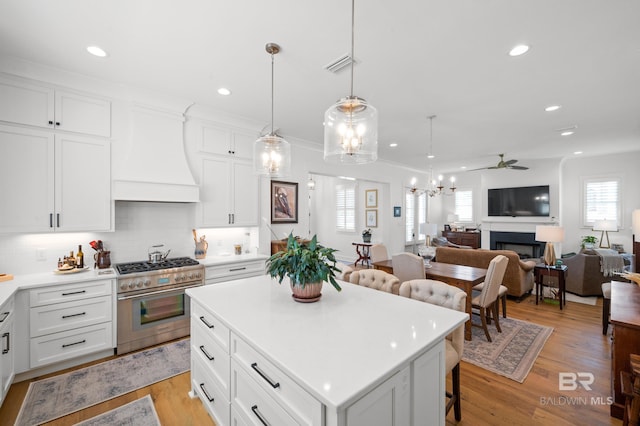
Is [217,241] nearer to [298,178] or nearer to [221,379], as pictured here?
[298,178]

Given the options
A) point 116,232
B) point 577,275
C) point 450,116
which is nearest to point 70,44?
point 116,232

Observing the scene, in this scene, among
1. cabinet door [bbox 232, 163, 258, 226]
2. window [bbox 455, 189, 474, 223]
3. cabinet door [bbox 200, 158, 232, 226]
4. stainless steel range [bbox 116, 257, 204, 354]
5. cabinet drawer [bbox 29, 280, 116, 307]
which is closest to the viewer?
cabinet drawer [bbox 29, 280, 116, 307]

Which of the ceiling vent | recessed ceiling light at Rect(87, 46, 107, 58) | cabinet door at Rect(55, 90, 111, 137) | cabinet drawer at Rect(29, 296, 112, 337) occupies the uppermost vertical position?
recessed ceiling light at Rect(87, 46, 107, 58)

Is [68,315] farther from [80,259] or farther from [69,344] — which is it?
[80,259]

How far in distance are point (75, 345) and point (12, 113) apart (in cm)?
232

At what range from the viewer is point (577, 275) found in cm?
496

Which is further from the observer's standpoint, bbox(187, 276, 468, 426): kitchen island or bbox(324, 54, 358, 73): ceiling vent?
bbox(324, 54, 358, 73): ceiling vent

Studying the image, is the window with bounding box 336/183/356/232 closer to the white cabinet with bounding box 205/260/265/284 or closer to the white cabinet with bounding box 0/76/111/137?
the white cabinet with bounding box 205/260/265/284

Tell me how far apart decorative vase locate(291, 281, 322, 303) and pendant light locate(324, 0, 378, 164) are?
970 mm

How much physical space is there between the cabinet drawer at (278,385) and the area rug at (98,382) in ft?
5.69

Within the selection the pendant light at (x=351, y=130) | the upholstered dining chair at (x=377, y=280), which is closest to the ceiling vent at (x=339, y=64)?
the pendant light at (x=351, y=130)

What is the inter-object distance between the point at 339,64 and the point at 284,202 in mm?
2849

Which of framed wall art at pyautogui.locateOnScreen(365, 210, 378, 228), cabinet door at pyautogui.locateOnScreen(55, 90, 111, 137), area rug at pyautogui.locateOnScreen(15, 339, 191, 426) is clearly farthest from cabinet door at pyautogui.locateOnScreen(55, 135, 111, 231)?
framed wall art at pyautogui.locateOnScreen(365, 210, 378, 228)

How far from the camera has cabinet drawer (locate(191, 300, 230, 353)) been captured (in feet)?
5.41
